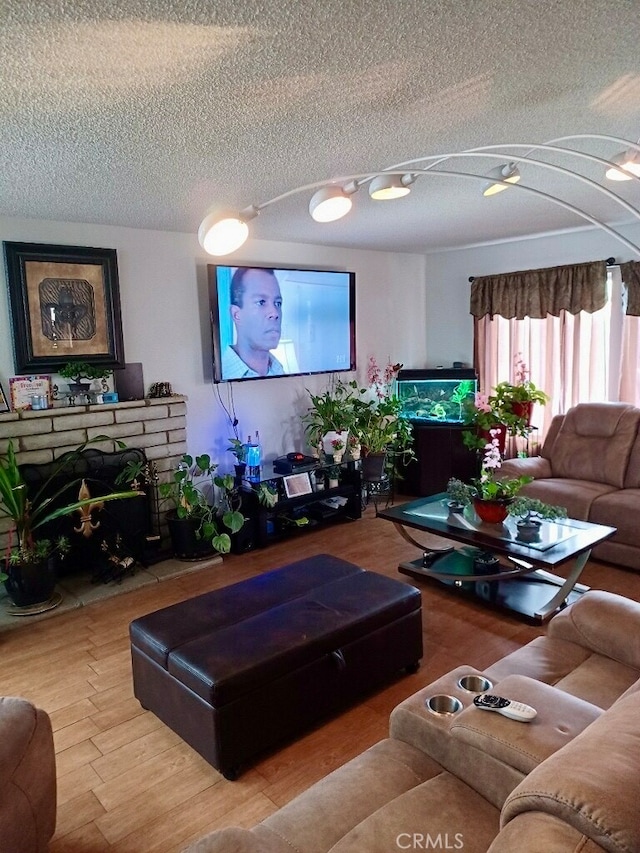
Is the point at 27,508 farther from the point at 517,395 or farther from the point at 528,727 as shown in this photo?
the point at 517,395

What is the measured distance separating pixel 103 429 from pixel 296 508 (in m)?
1.53

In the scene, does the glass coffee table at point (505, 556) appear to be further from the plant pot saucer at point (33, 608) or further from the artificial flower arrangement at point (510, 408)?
the plant pot saucer at point (33, 608)

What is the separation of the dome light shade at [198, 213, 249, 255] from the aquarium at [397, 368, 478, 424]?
3739 millimetres

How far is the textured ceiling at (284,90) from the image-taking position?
4.46 ft

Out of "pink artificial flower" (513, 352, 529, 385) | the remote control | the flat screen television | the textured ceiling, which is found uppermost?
the textured ceiling

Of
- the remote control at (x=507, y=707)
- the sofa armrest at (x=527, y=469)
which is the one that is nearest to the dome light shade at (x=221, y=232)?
the remote control at (x=507, y=707)

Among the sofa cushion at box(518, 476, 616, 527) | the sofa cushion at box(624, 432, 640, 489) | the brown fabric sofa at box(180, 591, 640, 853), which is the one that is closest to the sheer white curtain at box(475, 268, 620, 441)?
the sofa cushion at box(624, 432, 640, 489)

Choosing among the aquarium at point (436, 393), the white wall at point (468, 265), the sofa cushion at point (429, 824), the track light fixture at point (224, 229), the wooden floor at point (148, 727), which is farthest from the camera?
the aquarium at point (436, 393)

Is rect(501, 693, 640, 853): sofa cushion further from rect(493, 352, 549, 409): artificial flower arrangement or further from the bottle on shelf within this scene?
rect(493, 352, 549, 409): artificial flower arrangement

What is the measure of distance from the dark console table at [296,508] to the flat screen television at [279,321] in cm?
82

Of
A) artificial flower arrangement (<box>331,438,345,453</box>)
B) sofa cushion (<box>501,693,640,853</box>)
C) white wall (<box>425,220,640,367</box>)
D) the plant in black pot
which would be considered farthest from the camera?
artificial flower arrangement (<box>331,438,345,453</box>)

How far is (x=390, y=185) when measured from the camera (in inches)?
66.1

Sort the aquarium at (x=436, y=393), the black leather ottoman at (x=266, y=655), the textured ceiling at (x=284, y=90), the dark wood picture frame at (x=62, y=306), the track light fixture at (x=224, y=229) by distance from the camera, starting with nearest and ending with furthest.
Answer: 1. the textured ceiling at (x=284, y=90)
2. the track light fixture at (x=224, y=229)
3. the black leather ottoman at (x=266, y=655)
4. the dark wood picture frame at (x=62, y=306)
5. the aquarium at (x=436, y=393)

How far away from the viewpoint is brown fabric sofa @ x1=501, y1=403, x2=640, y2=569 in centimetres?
357
